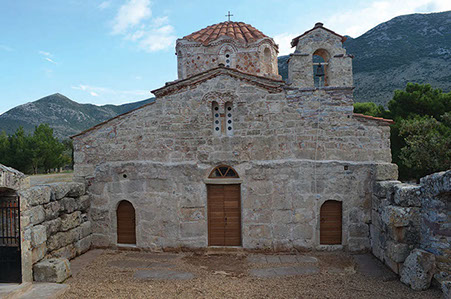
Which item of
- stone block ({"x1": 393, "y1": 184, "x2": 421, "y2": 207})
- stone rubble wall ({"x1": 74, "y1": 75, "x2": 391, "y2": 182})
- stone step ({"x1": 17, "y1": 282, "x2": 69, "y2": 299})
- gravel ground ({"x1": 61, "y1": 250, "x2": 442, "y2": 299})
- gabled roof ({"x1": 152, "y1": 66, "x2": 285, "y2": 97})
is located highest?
gabled roof ({"x1": 152, "y1": 66, "x2": 285, "y2": 97})

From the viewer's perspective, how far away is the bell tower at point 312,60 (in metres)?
8.41

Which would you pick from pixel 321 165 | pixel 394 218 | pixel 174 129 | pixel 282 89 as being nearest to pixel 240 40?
pixel 282 89

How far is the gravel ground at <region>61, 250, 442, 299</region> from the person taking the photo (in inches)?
224

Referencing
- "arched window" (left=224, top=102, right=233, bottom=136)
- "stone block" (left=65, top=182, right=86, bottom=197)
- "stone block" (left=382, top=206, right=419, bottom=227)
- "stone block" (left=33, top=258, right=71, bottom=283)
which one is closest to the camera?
"stone block" (left=382, top=206, right=419, bottom=227)

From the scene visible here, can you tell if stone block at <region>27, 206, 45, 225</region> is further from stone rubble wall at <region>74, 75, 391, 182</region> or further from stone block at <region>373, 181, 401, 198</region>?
stone block at <region>373, 181, 401, 198</region>

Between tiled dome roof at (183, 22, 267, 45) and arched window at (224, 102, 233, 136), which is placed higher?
tiled dome roof at (183, 22, 267, 45)

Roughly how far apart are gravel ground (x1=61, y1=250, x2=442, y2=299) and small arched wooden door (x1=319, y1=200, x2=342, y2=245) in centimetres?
57

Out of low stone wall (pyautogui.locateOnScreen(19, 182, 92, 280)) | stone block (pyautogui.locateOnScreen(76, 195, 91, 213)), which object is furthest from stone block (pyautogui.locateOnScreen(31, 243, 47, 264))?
stone block (pyautogui.locateOnScreen(76, 195, 91, 213))

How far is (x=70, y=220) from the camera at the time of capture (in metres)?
7.79

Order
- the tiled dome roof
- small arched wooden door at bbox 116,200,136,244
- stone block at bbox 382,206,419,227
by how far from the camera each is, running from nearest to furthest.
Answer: stone block at bbox 382,206,419,227 < small arched wooden door at bbox 116,200,136,244 < the tiled dome roof

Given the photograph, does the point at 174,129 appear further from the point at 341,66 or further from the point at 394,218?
the point at 394,218

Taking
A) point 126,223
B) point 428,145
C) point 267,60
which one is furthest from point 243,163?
point 428,145

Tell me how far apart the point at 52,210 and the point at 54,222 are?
0.99ft

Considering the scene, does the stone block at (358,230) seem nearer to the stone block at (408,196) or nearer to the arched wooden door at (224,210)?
the stone block at (408,196)
